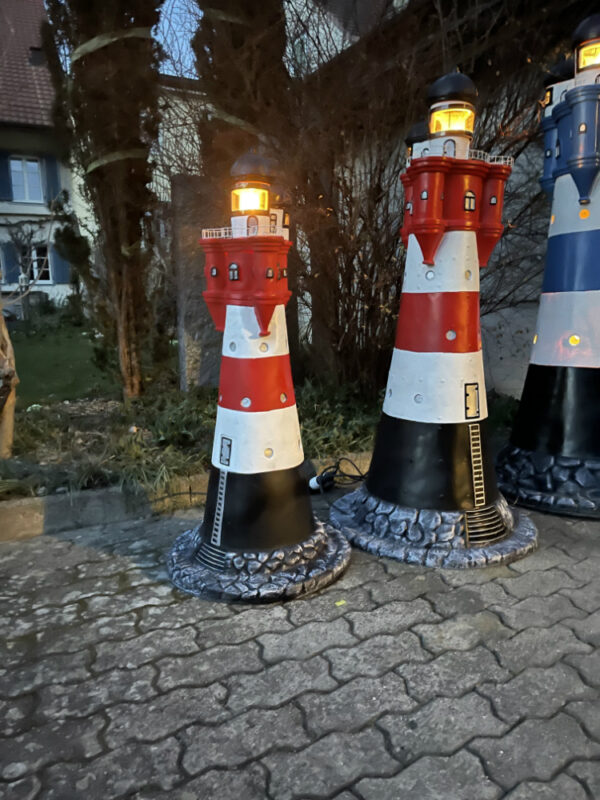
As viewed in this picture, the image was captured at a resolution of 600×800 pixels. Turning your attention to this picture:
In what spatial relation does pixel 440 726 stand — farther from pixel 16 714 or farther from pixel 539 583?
pixel 16 714

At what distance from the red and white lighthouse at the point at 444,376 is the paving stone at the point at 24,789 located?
1785mm

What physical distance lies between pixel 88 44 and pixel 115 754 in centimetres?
542

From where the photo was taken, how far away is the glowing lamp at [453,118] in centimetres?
275

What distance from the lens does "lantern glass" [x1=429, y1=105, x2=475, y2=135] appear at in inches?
108

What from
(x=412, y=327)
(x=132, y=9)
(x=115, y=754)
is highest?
(x=132, y=9)

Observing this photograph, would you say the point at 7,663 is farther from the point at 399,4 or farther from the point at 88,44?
the point at 399,4

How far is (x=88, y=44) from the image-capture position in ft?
16.3

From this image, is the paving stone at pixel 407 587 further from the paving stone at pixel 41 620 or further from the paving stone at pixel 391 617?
the paving stone at pixel 41 620

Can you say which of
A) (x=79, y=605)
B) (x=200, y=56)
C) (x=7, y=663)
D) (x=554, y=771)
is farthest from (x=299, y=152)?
(x=554, y=771)

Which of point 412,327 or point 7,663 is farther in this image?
point 412,327

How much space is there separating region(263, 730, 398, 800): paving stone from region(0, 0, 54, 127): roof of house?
210 inches

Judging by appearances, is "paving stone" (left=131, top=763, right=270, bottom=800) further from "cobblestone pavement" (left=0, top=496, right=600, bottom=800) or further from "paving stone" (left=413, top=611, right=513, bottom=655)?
"paving stone" (left=413, top=611, right=513, bottom=655)

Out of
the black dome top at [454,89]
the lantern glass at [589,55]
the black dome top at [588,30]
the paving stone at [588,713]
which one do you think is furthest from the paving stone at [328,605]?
the black dome top at [588,30]

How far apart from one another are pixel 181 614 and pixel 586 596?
1828mm
